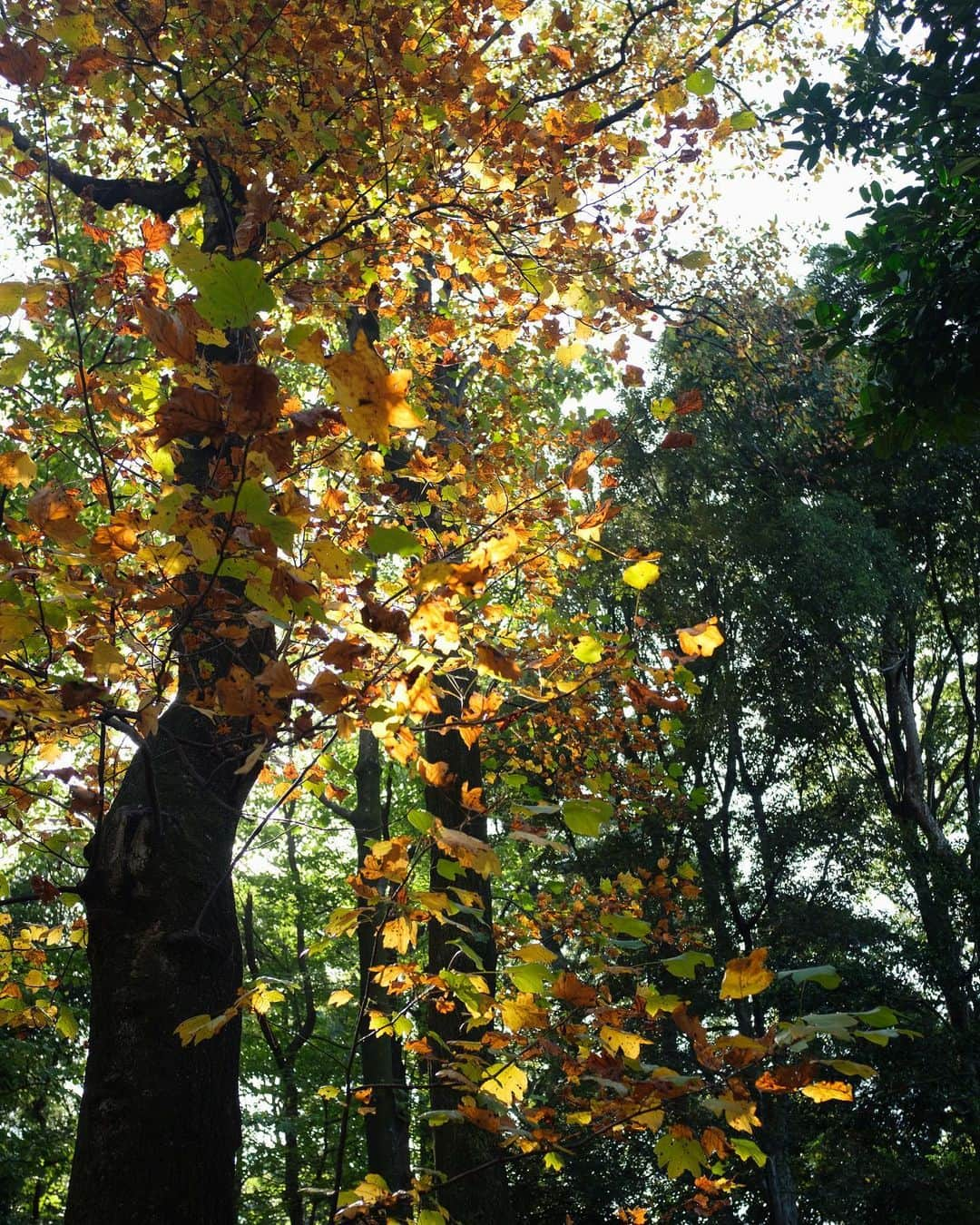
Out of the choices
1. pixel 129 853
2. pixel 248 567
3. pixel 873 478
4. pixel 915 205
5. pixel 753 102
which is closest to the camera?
pixel 248 567

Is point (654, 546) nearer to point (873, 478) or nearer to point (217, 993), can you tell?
point (873, 478)

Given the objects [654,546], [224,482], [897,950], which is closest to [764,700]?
[654,546]

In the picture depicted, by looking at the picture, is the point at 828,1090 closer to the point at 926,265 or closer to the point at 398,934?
the point at 398,934

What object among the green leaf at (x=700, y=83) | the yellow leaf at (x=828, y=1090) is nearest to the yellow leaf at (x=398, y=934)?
the yellow leaf at (x=828, y=1090)

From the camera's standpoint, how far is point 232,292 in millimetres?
1353

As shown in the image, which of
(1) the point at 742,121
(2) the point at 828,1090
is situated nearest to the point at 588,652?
(2) the point at 828,1090

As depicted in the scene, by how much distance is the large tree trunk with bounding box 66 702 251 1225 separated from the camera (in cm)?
214

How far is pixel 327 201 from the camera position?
3533mm

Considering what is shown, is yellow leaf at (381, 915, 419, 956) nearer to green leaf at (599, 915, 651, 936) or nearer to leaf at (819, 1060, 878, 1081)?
green leaf at (599, 915, 651, 936)

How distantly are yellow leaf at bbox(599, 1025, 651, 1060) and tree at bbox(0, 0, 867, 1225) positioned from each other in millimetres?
24

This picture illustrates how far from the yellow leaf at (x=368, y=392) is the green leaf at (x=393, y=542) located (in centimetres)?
17

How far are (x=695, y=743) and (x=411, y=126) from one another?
11.7m

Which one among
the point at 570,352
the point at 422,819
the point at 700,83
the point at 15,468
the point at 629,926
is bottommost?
the point at 629,926

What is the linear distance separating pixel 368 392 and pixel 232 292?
0.24 metres
